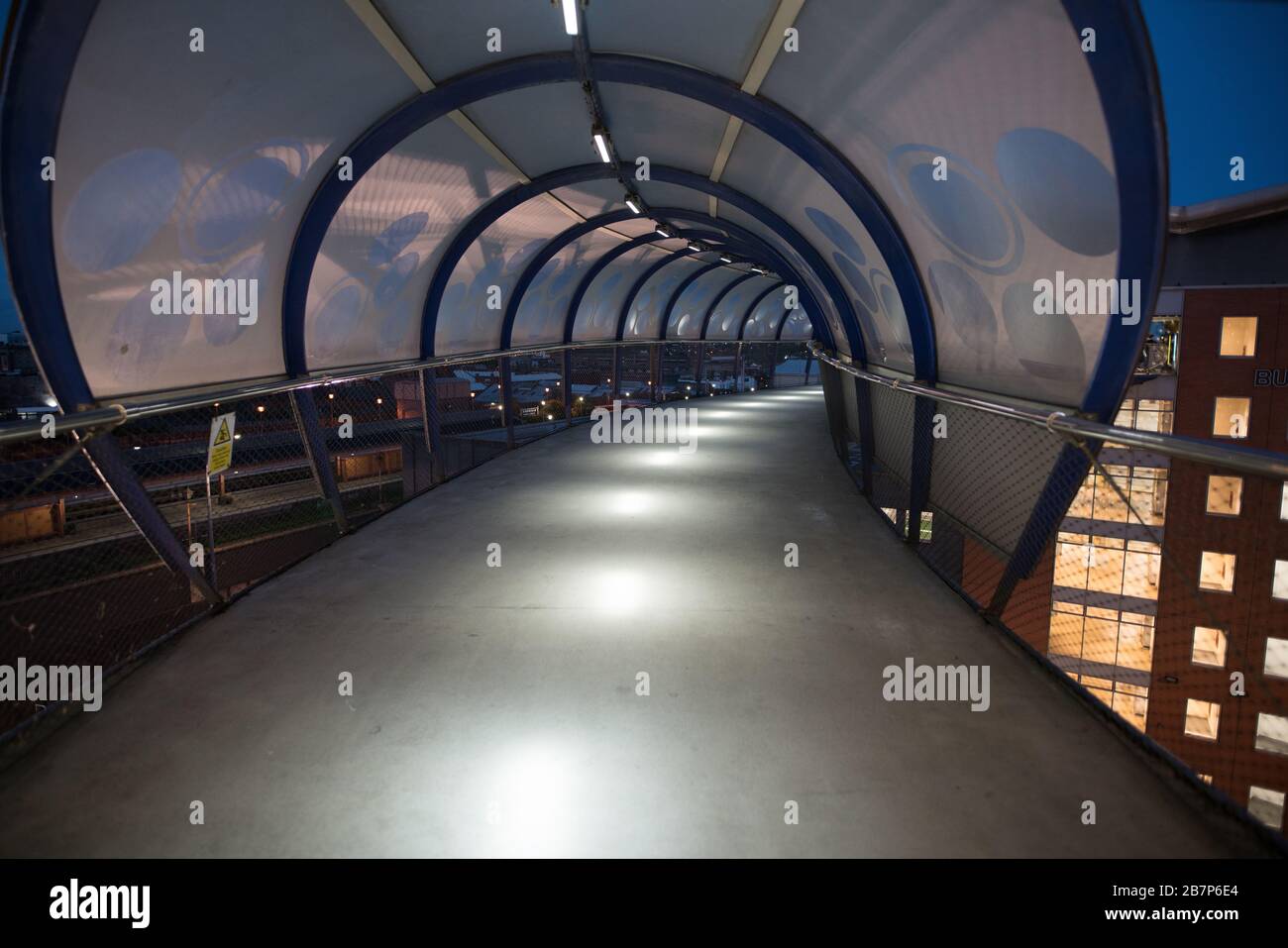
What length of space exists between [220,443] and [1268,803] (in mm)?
27141

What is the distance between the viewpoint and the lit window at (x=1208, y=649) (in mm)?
20234

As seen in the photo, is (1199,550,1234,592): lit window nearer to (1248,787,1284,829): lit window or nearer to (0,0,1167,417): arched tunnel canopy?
(1248,787,1284,829): lit window

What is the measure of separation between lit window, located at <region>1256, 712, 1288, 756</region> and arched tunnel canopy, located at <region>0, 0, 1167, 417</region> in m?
19.6

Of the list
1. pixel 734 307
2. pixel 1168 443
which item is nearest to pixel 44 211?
pixel 1168 443

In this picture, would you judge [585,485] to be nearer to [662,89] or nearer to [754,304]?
[662,89]

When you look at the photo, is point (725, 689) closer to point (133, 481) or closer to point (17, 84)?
point (133, 481)

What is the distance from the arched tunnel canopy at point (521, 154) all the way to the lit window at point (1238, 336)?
15.3 m

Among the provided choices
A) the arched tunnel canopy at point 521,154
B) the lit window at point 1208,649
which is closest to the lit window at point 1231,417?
the lit window at point 1208,649

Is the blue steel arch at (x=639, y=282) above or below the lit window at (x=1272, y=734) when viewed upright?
above

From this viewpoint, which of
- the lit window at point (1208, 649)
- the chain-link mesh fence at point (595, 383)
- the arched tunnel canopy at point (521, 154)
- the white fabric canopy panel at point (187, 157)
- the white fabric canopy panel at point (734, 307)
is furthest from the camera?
the white fabric canopy panel at point (734, 307)

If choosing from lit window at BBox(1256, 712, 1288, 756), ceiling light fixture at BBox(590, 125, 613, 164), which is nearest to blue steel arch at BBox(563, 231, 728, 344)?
ceiling light fixture at BBox(590, 125, 613, 164)

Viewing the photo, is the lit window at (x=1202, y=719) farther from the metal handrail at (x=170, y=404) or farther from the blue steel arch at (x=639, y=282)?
the metal handrail at (x=170, y=404)

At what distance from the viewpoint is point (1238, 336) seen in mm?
18281
